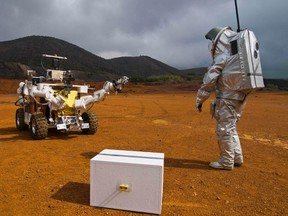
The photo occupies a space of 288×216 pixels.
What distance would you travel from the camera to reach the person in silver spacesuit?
5.72 m

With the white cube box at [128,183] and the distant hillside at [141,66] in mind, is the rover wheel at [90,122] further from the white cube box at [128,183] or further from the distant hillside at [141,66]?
the distant hillside at [141,66]

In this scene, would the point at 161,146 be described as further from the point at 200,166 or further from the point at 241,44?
the point at 241,44

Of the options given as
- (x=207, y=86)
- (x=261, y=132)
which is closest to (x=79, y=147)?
(x=207, y=86)

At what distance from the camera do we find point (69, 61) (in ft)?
208

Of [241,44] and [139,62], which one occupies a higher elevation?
[139,62]

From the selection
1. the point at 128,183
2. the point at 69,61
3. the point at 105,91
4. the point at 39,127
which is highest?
the point at 69,61

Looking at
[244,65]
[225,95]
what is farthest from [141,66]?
[244,65]

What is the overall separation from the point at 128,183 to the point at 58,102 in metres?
5.06

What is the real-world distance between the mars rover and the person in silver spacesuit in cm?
320

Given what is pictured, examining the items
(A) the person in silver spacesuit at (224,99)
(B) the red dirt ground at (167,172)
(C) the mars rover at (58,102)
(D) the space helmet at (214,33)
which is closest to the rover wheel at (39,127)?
(C) the mars rover at (58,102)

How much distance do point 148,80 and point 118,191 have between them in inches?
1556

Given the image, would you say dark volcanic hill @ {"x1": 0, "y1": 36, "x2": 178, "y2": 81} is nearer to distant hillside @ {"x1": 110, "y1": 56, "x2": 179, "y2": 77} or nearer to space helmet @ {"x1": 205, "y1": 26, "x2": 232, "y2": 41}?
distant hillside @ {"x1": 110, "y1": 56, "x2": 179, "y2": 77}

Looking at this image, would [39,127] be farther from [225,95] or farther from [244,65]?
[244,65]

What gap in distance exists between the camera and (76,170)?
5637mm
